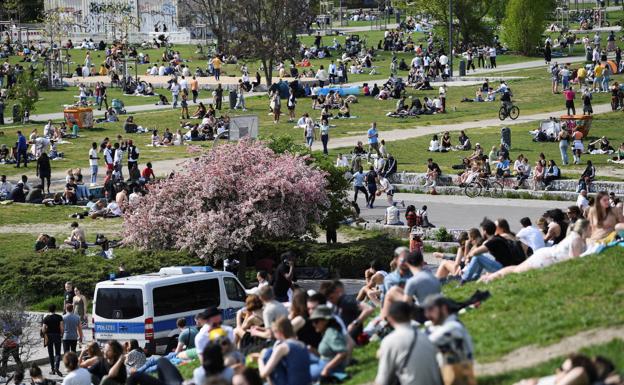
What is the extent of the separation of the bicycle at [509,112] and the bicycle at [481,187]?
15134 millimetres

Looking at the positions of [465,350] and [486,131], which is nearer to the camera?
[465,350]

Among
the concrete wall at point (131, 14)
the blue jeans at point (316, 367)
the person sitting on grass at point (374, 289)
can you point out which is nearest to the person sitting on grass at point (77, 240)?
the person sitting on grass at point (374, 289)

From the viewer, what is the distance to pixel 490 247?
2028 centimetres

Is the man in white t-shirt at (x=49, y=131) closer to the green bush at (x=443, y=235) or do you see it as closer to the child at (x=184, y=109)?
the child at (x=184, y=109)

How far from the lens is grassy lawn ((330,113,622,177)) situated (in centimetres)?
4494

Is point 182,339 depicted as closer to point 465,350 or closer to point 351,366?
point 351,366

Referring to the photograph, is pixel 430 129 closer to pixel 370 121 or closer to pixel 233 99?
pixel 370 121

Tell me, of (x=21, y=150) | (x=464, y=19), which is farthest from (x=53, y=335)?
(x=464, y=19)

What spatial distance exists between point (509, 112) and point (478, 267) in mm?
36263

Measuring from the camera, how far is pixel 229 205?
32.3 metres

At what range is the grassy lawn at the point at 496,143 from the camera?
44938 mm

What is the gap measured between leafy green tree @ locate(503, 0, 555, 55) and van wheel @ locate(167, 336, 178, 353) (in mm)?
58991

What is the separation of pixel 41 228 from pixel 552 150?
17.5 m

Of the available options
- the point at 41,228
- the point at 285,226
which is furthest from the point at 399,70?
the point at 285,226
